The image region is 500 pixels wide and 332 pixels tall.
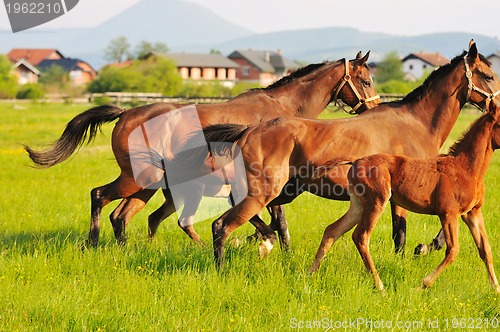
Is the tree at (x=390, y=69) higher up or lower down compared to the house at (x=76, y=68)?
higher up

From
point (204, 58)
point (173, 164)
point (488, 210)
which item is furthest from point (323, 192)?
point (204, 58)

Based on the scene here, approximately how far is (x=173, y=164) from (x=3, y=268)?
2.32m

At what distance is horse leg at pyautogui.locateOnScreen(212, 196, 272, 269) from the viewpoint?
6582mm

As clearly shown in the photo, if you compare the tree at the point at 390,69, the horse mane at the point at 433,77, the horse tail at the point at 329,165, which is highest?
the horse mane at the point at 433,77

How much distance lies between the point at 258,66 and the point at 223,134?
118 metres

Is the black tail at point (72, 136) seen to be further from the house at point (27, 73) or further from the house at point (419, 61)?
the house at point (419, 61)

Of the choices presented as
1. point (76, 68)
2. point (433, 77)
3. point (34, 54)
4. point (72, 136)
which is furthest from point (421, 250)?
point (34, 54)

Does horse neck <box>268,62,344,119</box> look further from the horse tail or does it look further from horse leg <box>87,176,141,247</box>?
horse leg <box>87,176,141,247</box>

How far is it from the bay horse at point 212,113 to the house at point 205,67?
102 metres

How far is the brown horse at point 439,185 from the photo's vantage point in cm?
586

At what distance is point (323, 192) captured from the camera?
275 inches

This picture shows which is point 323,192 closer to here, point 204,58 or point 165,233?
point 165,233

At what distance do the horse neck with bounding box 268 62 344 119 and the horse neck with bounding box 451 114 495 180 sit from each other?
2686mm

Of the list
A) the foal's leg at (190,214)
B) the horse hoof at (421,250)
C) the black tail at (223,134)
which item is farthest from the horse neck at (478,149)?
the foal's leg at (190,214)
